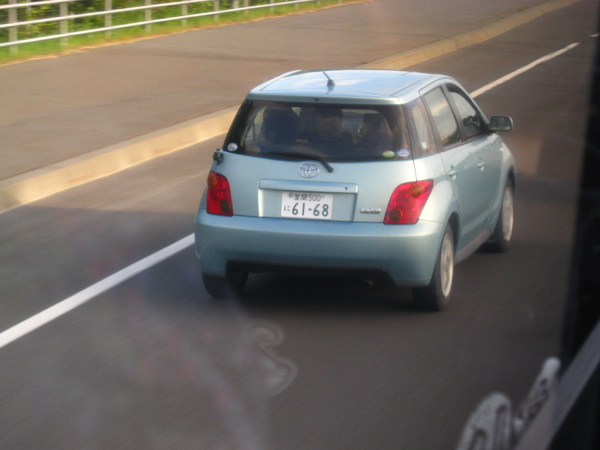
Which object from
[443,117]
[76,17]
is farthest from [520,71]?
[443,117]

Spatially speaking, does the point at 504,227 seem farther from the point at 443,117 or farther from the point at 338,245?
the point at 338,245

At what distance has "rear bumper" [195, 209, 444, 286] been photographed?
665cm

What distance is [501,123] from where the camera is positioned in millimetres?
8289

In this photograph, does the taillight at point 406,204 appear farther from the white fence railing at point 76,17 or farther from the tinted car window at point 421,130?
the white fence railing at point 76,17

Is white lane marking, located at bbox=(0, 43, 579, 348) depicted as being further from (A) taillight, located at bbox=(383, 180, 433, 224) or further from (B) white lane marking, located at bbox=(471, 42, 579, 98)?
(B) white lane marking, located at bbox=(471, 42, 579, 98)

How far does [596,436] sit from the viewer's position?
384 cm

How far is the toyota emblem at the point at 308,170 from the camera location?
6.75 meters

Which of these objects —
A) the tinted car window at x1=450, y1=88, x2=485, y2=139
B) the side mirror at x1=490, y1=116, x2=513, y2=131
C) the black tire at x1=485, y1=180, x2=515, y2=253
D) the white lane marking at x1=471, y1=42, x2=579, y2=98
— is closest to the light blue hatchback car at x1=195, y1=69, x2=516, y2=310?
the tinted car window at x1=450, y1=88, x2=485, y2=139

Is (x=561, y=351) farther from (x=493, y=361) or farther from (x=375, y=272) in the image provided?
(x=375, y=272)

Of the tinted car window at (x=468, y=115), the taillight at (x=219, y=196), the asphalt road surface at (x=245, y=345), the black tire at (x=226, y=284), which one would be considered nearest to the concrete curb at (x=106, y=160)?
the asphalt road surface at (x=245, y=345)

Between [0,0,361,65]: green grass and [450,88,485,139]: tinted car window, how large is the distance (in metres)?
13.6

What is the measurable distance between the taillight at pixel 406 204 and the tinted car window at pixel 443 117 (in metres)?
0.76

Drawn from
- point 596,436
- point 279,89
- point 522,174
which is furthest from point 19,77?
point 596,436

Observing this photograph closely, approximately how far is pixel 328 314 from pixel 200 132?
26.5 ft
